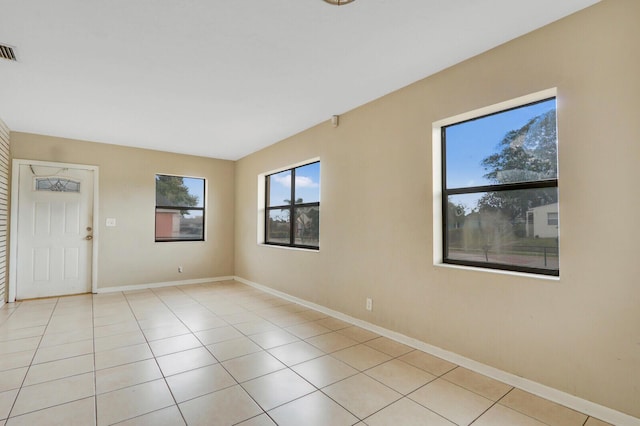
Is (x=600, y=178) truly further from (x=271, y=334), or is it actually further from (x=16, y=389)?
(x=16, y=389)

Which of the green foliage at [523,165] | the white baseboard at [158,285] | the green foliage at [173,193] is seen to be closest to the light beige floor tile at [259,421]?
the green foliage at [523,165]

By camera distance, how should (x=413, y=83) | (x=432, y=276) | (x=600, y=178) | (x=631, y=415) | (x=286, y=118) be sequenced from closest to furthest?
(x=631, y=415) < (x=600, y=178) < (x=432, y=276) < (x=413, y=83) < (x=286, y=118)

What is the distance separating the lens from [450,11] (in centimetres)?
204

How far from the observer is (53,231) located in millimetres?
4891

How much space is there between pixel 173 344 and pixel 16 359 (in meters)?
1.24

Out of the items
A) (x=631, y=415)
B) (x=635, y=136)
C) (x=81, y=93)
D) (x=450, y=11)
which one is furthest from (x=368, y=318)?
(x=81, y=93)

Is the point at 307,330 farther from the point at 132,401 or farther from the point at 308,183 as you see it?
the point at 308,183

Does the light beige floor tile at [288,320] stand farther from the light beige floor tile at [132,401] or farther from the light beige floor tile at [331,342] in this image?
the light beige floor tile at [132,401]

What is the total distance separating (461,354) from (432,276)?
668 mm

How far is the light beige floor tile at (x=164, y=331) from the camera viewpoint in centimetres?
327

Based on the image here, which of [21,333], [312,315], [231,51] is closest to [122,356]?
[21,333]

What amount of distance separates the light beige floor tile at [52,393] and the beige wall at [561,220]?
254cm

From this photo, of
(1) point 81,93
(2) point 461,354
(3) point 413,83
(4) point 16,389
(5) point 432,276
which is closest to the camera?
(4) point 16,389

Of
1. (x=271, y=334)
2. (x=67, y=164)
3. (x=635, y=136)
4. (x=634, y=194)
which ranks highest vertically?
(x=67, y=164)
